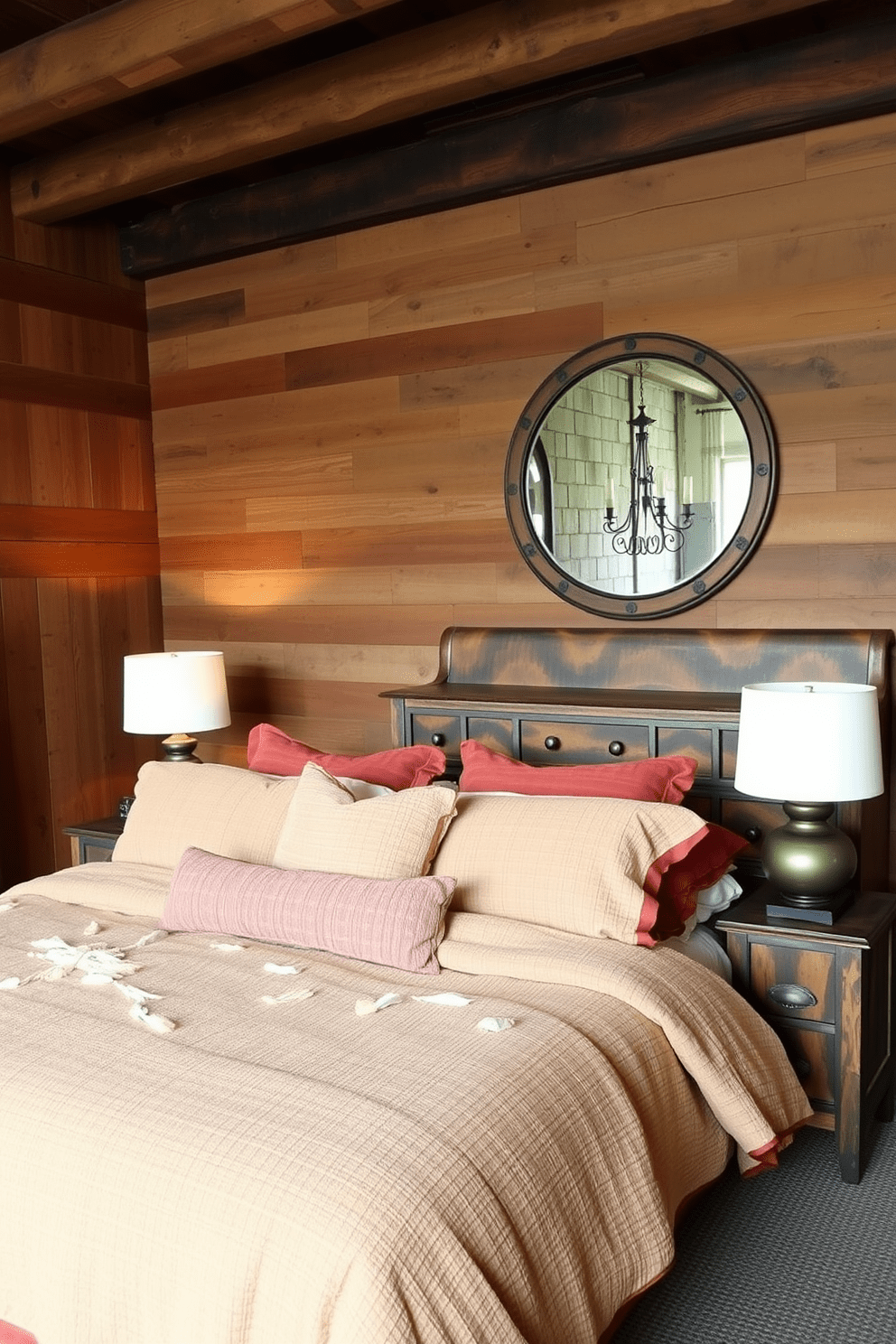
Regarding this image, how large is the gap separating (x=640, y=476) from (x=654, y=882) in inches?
54.8

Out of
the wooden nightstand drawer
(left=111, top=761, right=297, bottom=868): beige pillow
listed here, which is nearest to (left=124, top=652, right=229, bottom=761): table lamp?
(left=111, top=761, right=297, bottom=868): beige pillow

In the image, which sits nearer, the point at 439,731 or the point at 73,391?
the point at 439,731

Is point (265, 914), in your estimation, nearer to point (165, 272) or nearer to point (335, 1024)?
point (335, 1024)

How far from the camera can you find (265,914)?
249 cm

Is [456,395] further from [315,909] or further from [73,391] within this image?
[315,909]

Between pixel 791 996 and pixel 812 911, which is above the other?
pixel 812 911

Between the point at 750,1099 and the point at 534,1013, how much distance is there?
1.70 ft

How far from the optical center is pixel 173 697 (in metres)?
3.79

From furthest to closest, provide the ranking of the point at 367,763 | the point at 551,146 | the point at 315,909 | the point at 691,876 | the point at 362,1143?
1. the point at 551,146
2. the point at 367,763
3. the point at 691,876
4. the point at 315,909
5. the point at 362,1143

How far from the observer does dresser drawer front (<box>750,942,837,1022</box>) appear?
2.51 meters

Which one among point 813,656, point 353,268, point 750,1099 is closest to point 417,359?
point 353,268

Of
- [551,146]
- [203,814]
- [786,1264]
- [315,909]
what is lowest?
[786,1264]

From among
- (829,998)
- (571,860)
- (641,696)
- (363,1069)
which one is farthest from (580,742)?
(363,1069)

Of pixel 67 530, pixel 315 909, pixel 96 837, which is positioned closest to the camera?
pixel 315 909
